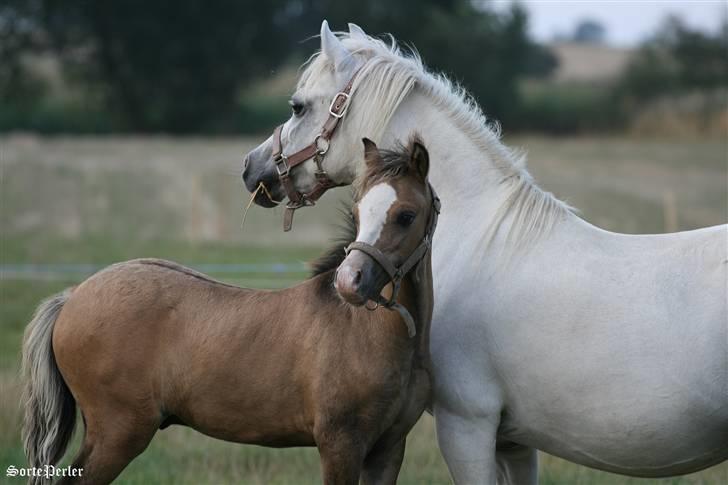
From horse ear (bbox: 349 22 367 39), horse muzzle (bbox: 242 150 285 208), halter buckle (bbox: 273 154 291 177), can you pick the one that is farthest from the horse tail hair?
horse ear (bbox: 349 22 367 39)

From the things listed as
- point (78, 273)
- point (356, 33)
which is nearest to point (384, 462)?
point (356, 33)

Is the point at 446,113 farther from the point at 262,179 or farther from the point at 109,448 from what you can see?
the point at 109,448

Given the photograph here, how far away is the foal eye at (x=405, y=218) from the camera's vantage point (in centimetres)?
352

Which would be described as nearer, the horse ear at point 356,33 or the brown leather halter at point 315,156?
the brown leather halter at point 315,156

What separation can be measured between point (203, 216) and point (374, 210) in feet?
55.8

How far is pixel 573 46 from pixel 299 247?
43.1 metres

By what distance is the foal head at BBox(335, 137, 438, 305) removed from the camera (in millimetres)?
3387

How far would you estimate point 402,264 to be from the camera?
11.7 ft

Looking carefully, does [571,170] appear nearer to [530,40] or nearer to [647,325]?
[530,40]

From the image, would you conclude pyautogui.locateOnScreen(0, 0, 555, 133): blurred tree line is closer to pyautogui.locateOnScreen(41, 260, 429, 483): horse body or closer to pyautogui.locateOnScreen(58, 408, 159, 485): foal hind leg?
pyautogui.locateOnScreen(41, 260, 429, 483): horse body

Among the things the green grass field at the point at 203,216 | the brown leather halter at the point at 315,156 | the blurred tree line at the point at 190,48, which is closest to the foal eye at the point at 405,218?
the brown leather halter at the point at 315,156

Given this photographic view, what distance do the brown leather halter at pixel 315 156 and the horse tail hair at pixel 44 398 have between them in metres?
1.10

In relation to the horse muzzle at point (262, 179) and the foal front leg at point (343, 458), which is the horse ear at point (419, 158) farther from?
the foal front leg at point (343, 458)

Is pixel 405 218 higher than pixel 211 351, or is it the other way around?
pixel 405 218
